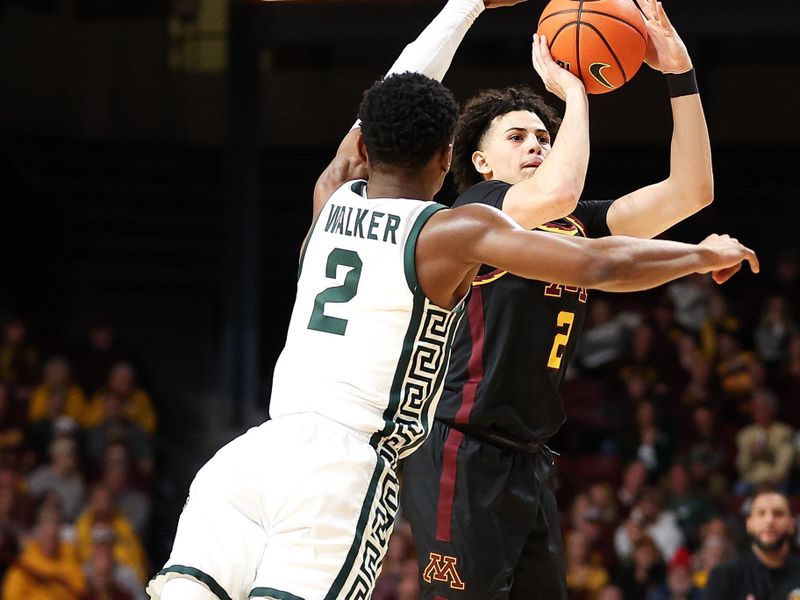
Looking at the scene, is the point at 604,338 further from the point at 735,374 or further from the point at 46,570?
the point at 46,570

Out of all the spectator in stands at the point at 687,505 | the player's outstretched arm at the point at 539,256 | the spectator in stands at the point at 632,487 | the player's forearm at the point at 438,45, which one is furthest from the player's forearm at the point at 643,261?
the spectator in stands at the point at 632,487

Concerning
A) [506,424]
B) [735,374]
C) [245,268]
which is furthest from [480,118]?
[245,268]

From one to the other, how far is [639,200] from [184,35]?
10.6m

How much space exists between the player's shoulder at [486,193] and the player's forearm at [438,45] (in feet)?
1.27

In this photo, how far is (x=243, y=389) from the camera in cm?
1259

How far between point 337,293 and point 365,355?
0.61 ft

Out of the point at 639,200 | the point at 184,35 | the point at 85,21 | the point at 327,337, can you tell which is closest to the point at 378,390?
the point at 327,337

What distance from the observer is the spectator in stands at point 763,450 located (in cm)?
1055

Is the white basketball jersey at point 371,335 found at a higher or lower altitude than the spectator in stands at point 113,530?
higher

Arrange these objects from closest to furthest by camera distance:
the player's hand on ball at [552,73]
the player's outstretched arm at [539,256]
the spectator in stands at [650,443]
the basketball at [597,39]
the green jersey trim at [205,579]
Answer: the green jersey trim at [205,579] < the player's outstretched arm at [539,256] < the player's hand on ball at [552,73] < the basketball at [597,39] < the spectator in stands at [650,443]

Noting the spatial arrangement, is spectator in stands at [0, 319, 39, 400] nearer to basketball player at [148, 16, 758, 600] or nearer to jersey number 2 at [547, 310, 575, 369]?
jersey number 2 at [547, 310, 575, 369]

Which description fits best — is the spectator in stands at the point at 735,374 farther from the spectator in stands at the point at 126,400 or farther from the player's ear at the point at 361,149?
the player's ear at the point at 361,149

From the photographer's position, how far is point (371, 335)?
11.5 feet

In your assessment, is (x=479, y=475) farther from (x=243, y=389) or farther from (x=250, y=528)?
(x=243, y=389)
